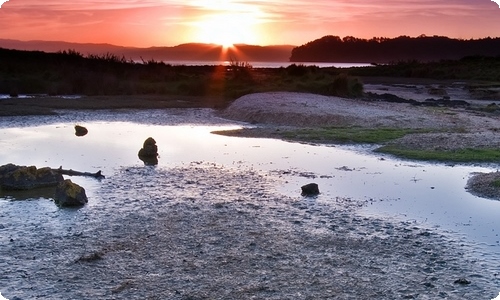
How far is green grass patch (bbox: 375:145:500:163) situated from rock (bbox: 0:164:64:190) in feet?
32.1

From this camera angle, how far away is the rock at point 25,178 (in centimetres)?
1241

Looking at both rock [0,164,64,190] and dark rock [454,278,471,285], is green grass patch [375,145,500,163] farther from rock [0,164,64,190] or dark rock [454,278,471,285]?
rock [0,164,64,190]

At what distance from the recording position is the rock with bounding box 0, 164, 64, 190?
1241 centimetres

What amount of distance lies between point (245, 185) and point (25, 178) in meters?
4.59

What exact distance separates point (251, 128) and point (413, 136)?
6.52 m

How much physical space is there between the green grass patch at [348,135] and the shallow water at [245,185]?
1318 mm

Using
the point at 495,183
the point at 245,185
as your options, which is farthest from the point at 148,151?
the point at 495,183

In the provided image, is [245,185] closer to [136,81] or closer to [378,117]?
[378,117]

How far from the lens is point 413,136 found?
794 inches

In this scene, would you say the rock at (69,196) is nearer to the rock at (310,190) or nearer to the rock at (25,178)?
the rock at (25,178)

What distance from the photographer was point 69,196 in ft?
36.1

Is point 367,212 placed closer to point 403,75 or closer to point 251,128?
point 251,128

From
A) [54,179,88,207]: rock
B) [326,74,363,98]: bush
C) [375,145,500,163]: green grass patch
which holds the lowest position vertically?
[54,179,88,207]: rock

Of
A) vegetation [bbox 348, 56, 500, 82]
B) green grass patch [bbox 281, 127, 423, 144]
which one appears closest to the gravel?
green grass patch [bbox 281, 127, 423, 144]
